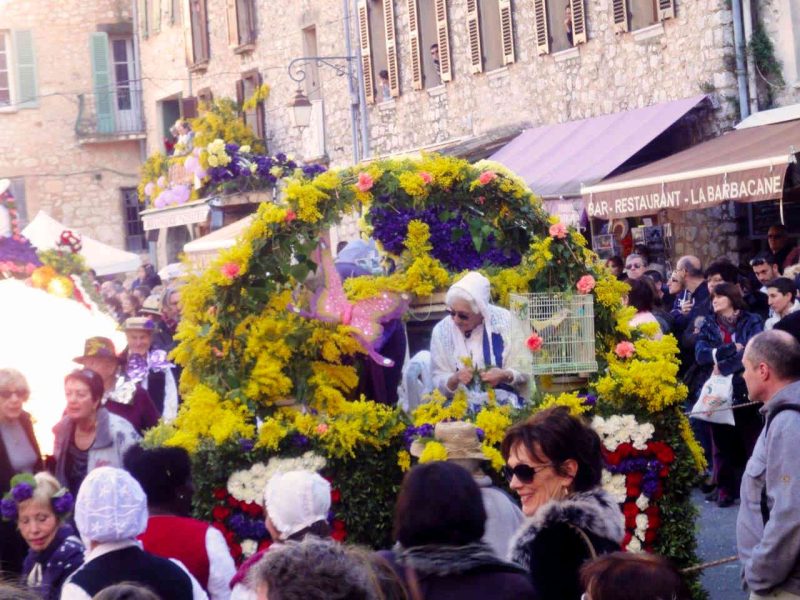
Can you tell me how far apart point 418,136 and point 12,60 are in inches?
569

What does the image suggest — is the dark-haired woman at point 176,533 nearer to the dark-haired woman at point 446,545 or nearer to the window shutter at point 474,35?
the dark-haired woman at point 446,545

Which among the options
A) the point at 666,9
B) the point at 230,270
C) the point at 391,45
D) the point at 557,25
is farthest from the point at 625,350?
the point at 391,45

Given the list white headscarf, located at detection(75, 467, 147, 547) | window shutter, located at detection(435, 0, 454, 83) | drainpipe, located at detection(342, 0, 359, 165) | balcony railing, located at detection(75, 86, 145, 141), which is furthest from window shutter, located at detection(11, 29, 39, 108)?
white headscarf, located at detection(75, 467, 147, 547)

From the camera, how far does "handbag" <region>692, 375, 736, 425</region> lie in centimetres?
1027

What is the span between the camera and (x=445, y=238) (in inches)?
374

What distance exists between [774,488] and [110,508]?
2301 millimetres

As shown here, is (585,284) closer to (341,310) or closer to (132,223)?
(341,310)

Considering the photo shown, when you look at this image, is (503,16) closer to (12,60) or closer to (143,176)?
(143,176)

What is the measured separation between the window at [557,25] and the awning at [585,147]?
39.4 inches

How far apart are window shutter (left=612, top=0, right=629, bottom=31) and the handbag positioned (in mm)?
7900

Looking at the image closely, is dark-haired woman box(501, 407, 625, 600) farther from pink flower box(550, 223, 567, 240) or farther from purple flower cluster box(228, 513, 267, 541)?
pink flower box(550, 223, 567, 240)

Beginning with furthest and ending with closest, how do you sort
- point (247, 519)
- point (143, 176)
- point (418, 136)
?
point (143, 176) → point (418, 136) → point (247, 519)

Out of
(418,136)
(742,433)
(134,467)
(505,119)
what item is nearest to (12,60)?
(418,136)

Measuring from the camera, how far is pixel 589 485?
4707 millimetres
